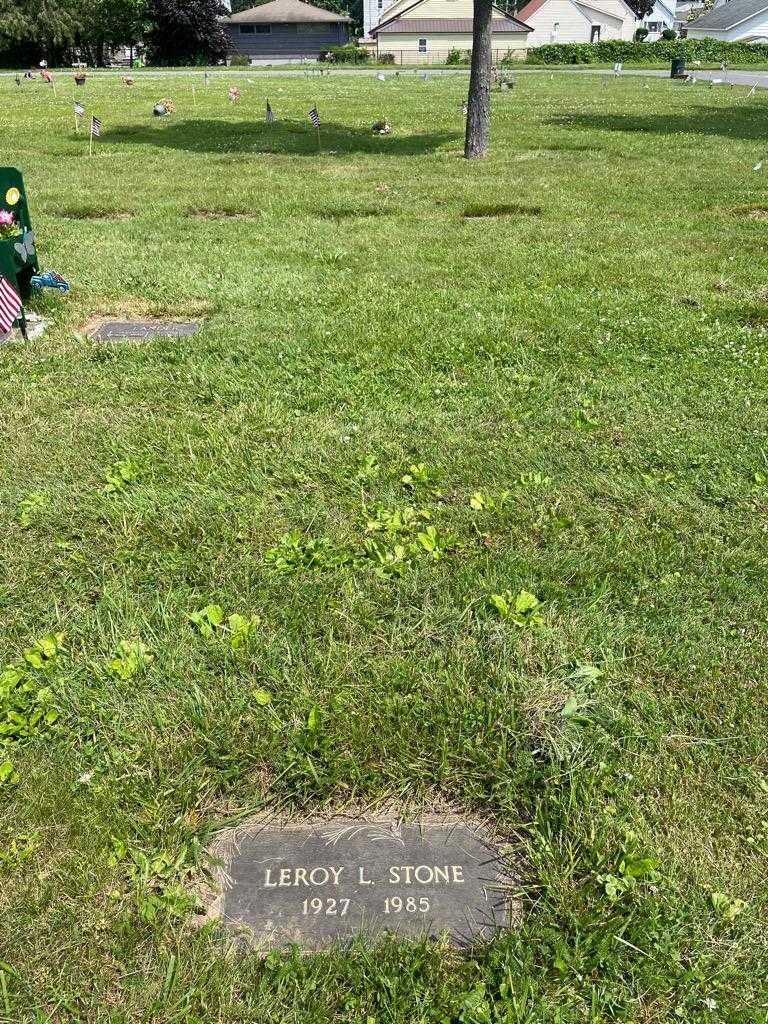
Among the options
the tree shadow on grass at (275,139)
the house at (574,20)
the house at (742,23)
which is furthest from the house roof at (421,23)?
the tree shadow on grass at (275,139)

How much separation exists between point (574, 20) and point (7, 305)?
76937 mm

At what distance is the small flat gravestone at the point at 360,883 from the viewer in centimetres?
207

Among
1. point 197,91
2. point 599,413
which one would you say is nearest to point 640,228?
point 599,413

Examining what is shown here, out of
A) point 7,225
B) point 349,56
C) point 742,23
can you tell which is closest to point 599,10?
point 742,23

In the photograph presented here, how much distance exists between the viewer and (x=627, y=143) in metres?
16.3

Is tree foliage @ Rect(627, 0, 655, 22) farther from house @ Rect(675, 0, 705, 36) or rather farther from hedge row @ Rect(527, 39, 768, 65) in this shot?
hedge row @ Rect(527, 39, 768, 65)

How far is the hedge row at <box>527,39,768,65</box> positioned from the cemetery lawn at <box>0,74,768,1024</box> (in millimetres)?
57516

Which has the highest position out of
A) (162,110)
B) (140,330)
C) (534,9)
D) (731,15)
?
(534,9)

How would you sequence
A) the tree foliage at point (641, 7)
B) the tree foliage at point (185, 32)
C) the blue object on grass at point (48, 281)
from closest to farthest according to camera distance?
the blue object on grass at point (48, 281), the tree foliage at point (185, 32), the tree foliage at point (641, 7)

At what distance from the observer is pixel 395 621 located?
10.1 ft

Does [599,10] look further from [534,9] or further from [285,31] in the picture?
[285,31]

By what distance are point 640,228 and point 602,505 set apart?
22.7 ft

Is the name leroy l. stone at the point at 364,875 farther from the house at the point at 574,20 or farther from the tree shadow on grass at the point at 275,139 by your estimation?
the house at the point at 574,20

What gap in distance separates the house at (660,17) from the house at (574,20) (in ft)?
58.7
